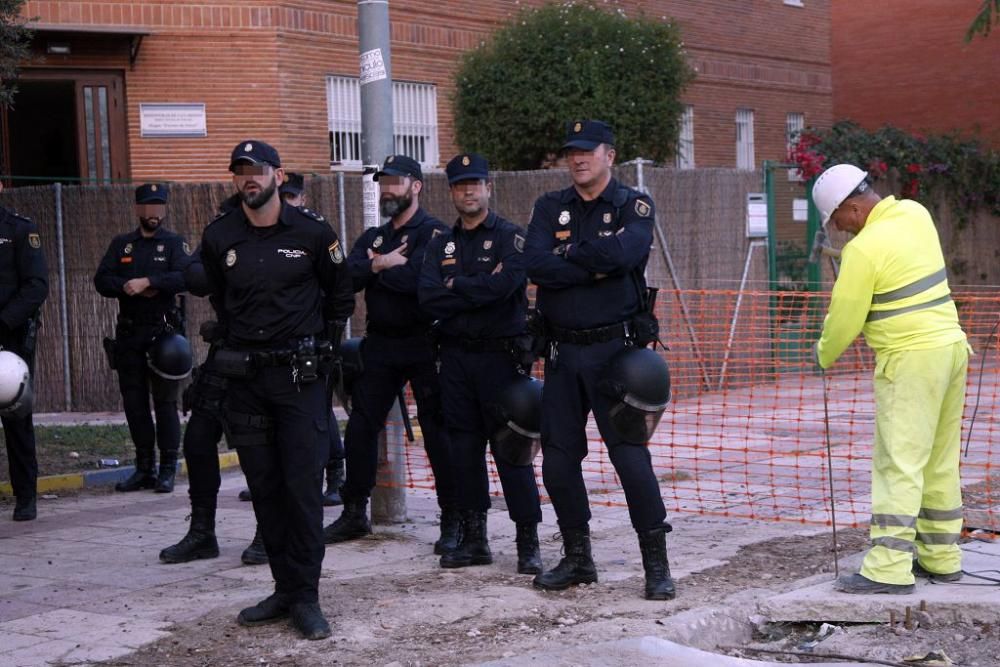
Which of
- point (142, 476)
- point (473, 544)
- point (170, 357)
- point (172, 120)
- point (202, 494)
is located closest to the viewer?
point (473, 544)

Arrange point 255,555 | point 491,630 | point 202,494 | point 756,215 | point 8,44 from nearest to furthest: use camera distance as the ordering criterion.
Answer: point 491,630 → point 255,555 → point 202,494 → point 8,44 → point 756,215

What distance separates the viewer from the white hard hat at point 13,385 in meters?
8.67

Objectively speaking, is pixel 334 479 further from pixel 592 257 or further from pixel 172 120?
pixel 172 120

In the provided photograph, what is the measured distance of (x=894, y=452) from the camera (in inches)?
260

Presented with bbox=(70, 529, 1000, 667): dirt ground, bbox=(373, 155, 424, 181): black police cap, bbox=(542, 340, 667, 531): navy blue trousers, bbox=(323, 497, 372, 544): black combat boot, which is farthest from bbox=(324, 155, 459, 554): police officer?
bbox=(542, 340, 667, 531): navy blue trousers

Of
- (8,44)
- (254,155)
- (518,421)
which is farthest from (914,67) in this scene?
(254,155)

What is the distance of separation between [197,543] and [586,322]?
8.81ft

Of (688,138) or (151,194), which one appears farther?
(688,138)

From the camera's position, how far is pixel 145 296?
10.2 metres

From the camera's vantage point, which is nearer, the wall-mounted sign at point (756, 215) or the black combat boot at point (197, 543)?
the black combat boot at point (197, 543)

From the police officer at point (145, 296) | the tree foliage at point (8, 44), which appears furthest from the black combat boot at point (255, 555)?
the tree foliage at point (8, 44)

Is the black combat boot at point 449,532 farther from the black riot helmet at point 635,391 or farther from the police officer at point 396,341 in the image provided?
the black riot helmet at point 635,391

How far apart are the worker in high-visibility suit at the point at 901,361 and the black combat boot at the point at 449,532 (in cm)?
225

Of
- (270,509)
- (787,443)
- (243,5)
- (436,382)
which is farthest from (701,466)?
(243,5)
